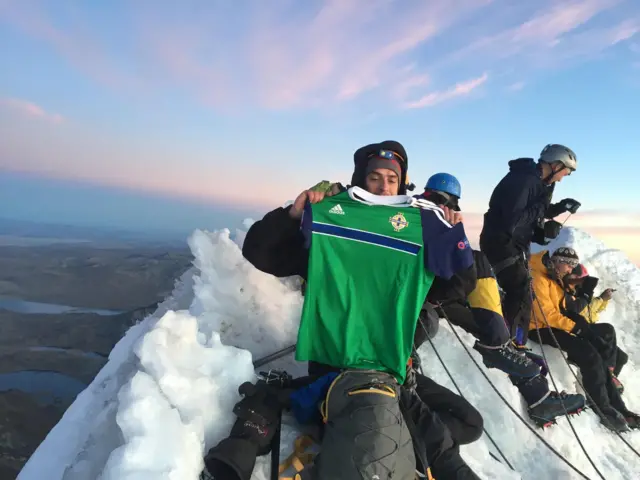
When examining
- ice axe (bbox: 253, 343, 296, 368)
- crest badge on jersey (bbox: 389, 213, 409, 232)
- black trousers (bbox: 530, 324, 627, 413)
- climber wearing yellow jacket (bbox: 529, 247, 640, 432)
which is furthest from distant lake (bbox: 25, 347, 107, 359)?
crest badge on jersey (bbox: 389, 213, 409, 232)

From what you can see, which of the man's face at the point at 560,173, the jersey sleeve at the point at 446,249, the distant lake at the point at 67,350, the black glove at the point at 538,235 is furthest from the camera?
the distant lake at the point at 67,350

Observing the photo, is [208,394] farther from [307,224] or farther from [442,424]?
[442,424]

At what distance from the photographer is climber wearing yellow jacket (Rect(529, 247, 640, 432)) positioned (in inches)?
237

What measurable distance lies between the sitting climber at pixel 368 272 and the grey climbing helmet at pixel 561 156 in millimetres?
3765

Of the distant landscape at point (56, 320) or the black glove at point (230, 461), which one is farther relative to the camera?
the distant landscape at point (56, 320)

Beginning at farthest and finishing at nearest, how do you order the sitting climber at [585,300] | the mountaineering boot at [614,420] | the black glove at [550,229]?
the sitting climber at [585,300], the black glove at [550,229], the mountaineering boot at [614,420]

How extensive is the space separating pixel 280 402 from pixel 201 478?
0.66 meters

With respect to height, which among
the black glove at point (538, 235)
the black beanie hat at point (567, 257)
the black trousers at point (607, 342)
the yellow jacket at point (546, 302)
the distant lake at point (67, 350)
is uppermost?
the black glove at point (538, 235)

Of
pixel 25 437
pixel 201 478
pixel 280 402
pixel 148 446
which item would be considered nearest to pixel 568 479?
pixel 280 402

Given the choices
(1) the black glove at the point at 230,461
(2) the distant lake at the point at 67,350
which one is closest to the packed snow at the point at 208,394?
(1) the black glove at the point at 230,461

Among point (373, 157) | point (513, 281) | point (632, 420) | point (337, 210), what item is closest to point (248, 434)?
point (337, 210)

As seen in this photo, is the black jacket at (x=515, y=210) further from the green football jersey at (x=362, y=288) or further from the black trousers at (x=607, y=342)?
the green football jersey at (x=362, y=288)

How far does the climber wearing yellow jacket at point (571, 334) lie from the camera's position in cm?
601

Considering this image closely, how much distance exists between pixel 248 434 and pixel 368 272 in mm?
1216
